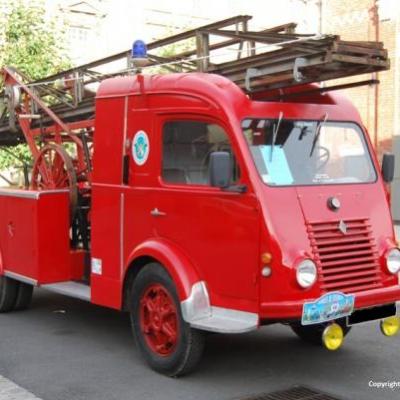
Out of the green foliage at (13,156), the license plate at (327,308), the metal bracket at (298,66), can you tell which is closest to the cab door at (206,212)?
the license plate at (327,308)

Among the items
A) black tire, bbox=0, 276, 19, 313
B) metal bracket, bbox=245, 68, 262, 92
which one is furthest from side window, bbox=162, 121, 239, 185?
black tire, bbox=0, 276, 19, 313

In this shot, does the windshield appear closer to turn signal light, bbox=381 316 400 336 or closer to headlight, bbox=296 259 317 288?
headlight, bbox=296 259 317 288

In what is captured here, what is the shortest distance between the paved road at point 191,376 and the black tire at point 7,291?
16.6 inches

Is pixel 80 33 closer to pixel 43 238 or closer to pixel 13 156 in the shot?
pixel 13 156

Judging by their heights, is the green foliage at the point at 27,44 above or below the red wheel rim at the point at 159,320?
above

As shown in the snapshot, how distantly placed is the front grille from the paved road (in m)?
0.85

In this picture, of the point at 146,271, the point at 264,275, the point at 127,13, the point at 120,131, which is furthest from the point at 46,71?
the point at 127,13

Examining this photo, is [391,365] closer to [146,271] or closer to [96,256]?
[146,271]

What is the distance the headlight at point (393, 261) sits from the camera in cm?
561

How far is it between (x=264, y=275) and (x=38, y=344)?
283 cm

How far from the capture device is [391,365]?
6.09 metres

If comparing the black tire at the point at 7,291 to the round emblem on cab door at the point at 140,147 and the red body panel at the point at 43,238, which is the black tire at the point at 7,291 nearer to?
the red body panel at the point at 43,238

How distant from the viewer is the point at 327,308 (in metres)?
5.14

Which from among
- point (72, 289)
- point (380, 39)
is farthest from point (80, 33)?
point (72, 289)
